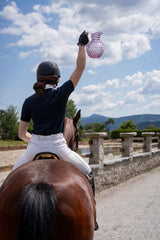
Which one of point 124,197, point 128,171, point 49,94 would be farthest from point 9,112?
point 49,94

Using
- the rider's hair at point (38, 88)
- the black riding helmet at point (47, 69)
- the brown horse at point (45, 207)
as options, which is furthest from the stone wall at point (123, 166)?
the brown horse at point (45, 207)

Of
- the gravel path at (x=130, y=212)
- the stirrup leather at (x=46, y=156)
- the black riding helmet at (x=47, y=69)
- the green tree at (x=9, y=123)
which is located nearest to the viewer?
the stirrup leather at (x=46, y=156)

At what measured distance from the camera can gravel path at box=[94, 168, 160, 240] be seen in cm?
485

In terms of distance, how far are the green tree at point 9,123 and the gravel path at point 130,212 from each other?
80.5ft

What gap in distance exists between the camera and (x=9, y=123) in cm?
3262

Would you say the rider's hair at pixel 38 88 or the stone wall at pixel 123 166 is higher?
the rider's hair at pixel 38 88

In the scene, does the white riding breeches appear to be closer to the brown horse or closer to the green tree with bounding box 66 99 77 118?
the brown horse

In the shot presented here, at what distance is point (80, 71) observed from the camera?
97.0 inches

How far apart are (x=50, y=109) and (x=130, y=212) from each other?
15.4ft

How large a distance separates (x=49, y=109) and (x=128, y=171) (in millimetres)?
8575

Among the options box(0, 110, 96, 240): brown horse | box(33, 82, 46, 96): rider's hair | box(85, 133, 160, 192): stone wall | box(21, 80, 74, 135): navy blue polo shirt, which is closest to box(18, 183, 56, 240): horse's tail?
box(0, 110, 96, 240): brown horse

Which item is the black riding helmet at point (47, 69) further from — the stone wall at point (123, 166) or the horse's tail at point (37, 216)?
the stone wall at point (123, 166)

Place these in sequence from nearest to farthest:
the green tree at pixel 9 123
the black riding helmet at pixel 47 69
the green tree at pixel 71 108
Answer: the black riding helmet at pixel 47 69 → the green tree at pixel 9 123 → the green tree at pixel 71 108

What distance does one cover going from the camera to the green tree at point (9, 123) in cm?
3225
